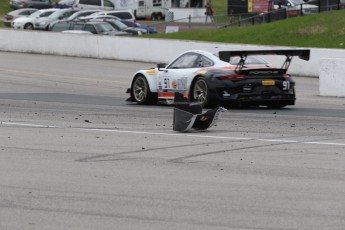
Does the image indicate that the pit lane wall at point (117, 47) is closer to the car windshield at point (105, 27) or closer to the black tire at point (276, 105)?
the car windshield at point (105, 27)

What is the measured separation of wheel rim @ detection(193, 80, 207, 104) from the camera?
18703 mm

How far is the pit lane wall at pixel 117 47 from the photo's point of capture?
102 ft

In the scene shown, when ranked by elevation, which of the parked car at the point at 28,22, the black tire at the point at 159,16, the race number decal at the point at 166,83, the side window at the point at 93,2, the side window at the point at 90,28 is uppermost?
the side window at the point at 93,2

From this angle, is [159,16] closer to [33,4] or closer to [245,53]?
[33,4]

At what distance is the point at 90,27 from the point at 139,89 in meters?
22.2

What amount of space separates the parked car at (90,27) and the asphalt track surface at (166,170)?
22966 millimetres

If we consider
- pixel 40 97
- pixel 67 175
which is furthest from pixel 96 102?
pixel 67 175

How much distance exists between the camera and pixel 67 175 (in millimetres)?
9922

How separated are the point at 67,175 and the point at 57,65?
83.3ft

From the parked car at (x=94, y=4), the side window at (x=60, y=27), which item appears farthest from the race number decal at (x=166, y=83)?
the parked car at (x=94, y=4)

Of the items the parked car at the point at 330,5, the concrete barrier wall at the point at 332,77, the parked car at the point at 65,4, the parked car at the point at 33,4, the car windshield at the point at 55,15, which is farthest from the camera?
the parked car at the point at 33,4

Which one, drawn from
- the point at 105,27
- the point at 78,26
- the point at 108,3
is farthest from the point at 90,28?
the point at 108,3

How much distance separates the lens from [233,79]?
60.7ft

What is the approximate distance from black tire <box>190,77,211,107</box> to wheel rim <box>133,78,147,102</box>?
5.22 ft
